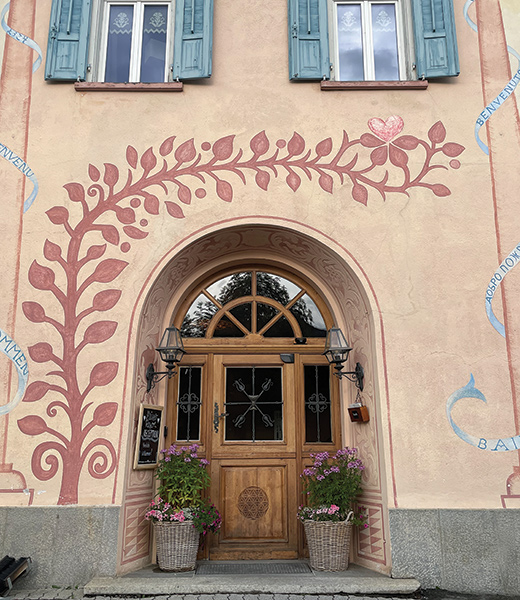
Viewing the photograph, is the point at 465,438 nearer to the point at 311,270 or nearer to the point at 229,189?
the point at 311,270

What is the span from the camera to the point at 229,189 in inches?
225

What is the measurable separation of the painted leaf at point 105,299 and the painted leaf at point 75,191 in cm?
102

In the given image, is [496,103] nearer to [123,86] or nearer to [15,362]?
[123,86]

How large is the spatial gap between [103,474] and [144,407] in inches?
27.8

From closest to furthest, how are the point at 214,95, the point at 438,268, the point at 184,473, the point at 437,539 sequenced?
the point at 437,539, the point at 184,473, the point at 438,268, the point at 214,95

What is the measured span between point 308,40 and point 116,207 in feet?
9.08

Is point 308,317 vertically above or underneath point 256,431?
above

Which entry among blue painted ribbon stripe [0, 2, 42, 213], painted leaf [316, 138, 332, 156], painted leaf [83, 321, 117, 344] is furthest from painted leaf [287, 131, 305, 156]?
blue painted ribbon stripe [0, 2, 42, 213]

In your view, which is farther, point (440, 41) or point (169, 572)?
point (440, 41)

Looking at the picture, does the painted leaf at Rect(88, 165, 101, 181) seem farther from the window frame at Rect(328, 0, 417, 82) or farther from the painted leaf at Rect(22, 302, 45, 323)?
the window frame at Rect(328, 0, 417, 82)

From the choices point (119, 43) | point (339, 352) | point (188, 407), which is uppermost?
point (119, 43)

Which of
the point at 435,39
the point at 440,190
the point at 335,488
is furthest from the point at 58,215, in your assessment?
the point at 435,39

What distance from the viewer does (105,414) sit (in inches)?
201

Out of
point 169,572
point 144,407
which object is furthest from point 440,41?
point 169,572
